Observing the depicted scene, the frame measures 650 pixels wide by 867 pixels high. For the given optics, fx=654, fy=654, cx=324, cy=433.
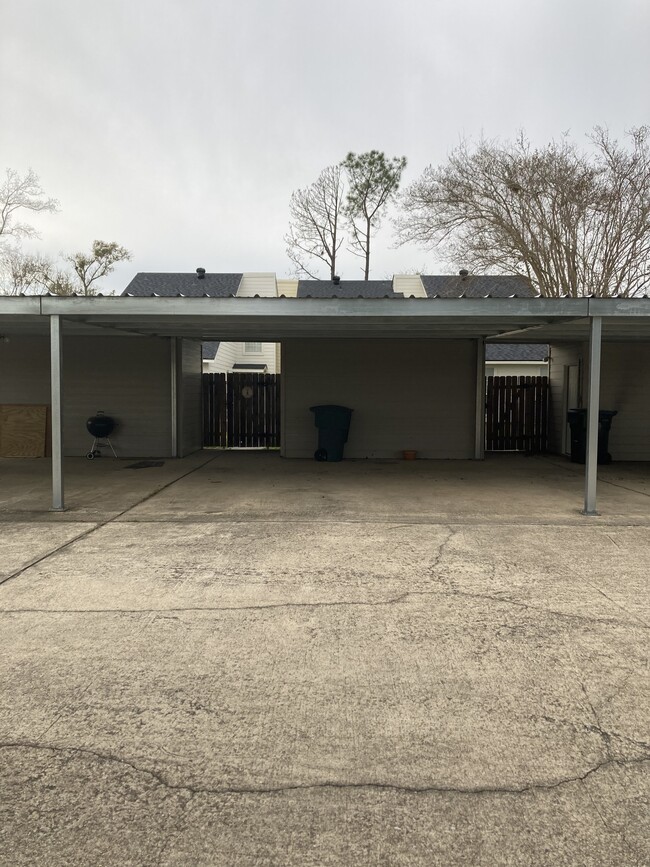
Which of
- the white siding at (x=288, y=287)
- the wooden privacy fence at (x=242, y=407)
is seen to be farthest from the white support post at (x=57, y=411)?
the white siding at (x=288, y=287)

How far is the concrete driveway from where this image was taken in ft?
7.07

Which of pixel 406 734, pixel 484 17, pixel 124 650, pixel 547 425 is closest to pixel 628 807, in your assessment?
pixel 406 734

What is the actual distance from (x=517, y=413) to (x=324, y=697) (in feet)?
39.3

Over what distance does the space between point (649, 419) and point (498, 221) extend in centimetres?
936

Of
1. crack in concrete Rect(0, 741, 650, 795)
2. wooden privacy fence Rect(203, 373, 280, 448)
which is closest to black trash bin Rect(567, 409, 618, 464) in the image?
wooden privacy fence Rect(203, 373, 280, 448)

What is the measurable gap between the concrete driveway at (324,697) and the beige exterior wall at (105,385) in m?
6.32

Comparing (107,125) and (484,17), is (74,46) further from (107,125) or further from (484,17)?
(484,17)

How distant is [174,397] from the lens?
12609mm

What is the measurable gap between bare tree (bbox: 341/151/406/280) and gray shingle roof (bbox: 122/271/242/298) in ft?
19.6

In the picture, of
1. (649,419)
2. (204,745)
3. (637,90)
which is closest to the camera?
(204,745)

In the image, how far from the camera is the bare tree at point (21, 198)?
25.5 m

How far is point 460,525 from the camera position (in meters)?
6.82

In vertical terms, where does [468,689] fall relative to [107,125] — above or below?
below

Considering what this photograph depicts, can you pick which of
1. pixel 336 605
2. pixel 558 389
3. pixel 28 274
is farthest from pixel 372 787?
pixel 28 274
